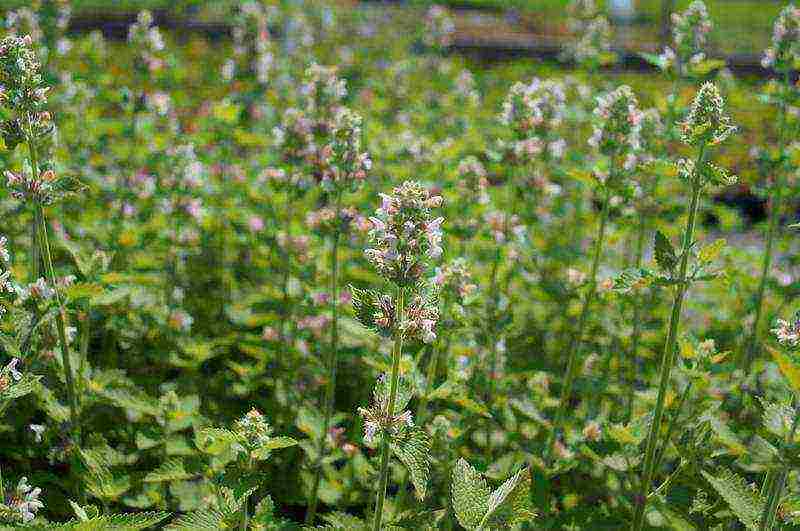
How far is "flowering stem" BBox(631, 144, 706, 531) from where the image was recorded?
9.55 ft

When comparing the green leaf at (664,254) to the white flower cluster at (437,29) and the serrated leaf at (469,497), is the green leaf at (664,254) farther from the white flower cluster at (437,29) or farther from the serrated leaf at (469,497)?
the white flower cluster at (437,29)

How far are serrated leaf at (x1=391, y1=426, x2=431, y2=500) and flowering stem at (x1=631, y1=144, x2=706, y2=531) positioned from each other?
108cm

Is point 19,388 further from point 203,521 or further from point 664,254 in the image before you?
point 664,254

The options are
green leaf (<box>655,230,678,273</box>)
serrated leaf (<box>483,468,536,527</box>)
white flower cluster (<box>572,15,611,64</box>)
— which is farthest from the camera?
white flower cluster (<box>572,15,611,64</box>)

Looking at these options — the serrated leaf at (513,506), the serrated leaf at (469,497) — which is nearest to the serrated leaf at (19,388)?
the serrated leaf at (469,497)

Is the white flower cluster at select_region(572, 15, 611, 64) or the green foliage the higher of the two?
the white flower cluster at select_region(572, 15, 611, 64)

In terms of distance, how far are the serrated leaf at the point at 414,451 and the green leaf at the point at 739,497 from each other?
Answer: 3.78ft

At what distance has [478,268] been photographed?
19.1 ft

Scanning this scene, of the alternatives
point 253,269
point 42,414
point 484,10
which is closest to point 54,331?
point 42,414

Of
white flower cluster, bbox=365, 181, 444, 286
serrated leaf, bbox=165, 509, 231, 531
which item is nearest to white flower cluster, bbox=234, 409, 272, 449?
serrated leaf, bbox=165, 509, 231, 531

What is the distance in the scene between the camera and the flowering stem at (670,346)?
9.55ft

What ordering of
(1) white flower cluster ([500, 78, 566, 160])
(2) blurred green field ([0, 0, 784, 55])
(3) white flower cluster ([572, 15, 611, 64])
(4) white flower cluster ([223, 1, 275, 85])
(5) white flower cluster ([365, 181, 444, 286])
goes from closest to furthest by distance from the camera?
(5) white flower cluster ([365, 181, 444, 286])
(1) white flower cluster ([500, 78, 566, 160])
(4) white flower cluster ([223, 1, 275, 85])
(3) white flower cluster ([572, 15, 611, 64])
(2) blurred green field ([0, 0, 784, 55])

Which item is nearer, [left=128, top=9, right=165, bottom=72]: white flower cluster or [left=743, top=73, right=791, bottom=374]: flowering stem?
[left=743, top=73, right=791, bottom=374]: flowering stem

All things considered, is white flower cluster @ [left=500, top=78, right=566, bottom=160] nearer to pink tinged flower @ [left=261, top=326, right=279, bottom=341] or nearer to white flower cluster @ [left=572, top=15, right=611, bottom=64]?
white flower cluster @ [left=572, top=15, right=611, bottom=64]
